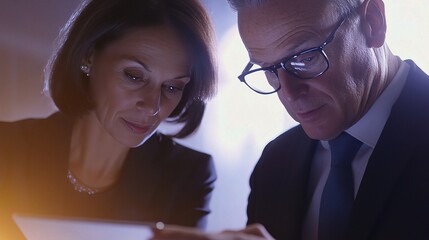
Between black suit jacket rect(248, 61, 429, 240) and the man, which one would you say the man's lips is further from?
black suit jacket rect(248, 61, 429, 240)

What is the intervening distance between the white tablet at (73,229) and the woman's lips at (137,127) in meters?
0.19

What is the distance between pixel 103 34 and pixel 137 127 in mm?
196

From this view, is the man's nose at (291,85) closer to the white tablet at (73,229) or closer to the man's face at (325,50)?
the man's face at (325,50)

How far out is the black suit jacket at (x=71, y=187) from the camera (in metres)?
1.12

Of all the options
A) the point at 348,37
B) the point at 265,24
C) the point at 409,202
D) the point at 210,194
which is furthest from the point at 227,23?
the point at 409,202

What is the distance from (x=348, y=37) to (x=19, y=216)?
0.74 meters

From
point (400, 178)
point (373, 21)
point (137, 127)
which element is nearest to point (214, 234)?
point (137, 127)

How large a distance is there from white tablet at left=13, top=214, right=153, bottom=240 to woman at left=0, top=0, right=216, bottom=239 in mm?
15

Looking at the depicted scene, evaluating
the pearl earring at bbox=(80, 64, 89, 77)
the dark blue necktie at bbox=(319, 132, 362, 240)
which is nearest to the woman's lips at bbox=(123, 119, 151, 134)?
the pearl earring at bbox=(80, 64, 89, 77)

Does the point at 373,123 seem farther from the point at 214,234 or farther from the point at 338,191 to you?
the point at 214,234

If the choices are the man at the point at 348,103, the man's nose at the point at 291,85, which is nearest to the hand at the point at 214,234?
the man at the point at 348,103

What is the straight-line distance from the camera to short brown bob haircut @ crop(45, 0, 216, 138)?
1.07m

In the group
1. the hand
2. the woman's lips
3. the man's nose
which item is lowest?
the hand

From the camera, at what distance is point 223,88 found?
1.19 metres
